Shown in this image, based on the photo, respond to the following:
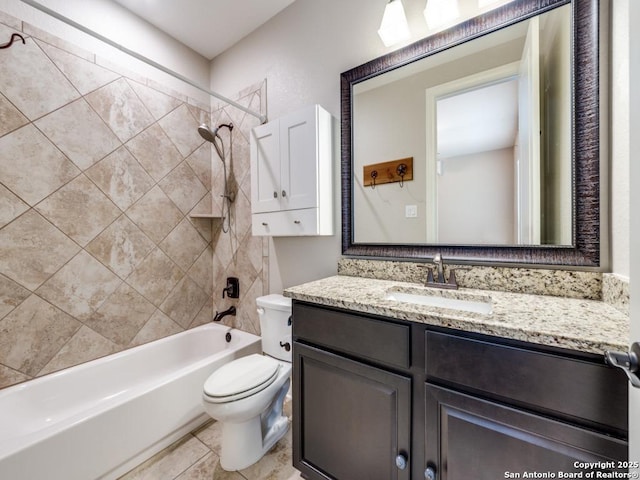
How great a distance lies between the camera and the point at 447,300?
1152mm

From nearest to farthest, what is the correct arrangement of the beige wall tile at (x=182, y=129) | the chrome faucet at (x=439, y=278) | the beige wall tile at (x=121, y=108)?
the chrome faucet at (x=439, y=278) < the beige wall tile at (x=121, y=108) < the beige wall tile at (x=182, y=129)

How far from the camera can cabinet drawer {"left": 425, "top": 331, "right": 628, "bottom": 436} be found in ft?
1.98

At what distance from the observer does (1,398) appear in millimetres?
1351

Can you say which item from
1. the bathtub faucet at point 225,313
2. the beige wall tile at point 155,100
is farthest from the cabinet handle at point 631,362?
the beige wall tile at point 155,100

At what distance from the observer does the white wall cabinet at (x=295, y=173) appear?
151 cm

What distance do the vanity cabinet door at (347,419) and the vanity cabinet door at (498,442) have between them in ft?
0.31

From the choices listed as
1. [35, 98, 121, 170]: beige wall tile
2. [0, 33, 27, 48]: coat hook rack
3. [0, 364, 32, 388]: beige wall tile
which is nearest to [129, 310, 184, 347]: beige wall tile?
[0, 364, 32, 388]: beige wall tile

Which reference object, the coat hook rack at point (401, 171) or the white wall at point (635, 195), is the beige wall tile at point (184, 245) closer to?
the coat hook rack at point (401, 171)

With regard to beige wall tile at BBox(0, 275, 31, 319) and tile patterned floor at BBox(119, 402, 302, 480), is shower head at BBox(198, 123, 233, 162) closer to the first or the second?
beige wall tile at BBox(0, 275, 31, 319)

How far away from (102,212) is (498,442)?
89.9 inches

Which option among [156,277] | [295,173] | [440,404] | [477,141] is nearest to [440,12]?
[477,141]

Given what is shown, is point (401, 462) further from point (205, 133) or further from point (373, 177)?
point (205, 133)

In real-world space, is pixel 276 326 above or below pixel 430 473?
above

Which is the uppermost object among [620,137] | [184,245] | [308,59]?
[308,59]
